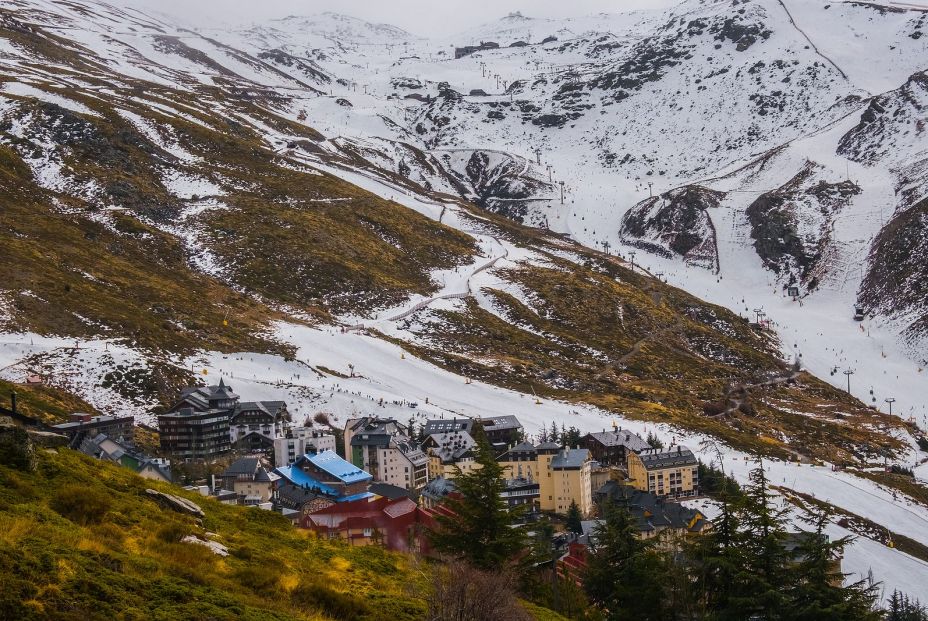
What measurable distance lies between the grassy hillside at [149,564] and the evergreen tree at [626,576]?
30.4 feet

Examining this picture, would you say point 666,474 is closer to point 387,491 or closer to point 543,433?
point 543,433

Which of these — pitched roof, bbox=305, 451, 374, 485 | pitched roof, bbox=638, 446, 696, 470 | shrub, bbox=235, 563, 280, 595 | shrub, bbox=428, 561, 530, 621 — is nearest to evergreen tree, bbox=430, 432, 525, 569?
shrub, bbox=428, 561, 530, 621

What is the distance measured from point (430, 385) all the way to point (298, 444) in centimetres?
2780

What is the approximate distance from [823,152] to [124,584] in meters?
214

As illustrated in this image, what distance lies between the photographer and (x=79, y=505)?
1728 cm

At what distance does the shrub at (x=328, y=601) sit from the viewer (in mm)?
16844

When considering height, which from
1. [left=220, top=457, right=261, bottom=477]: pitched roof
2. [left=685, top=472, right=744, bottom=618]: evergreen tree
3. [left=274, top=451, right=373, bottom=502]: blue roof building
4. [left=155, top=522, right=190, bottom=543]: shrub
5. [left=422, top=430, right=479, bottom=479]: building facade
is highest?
[left=155, top=522, right=190, bottom=543]: shrub

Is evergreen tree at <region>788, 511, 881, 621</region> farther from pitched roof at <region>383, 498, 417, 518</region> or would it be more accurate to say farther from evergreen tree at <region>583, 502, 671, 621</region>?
pitched roof at <region>383, 498, 417, 518</region>

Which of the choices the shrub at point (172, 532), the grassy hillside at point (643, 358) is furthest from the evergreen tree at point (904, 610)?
the grassy hillside at point (643, 358)

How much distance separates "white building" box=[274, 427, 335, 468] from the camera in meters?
67.7

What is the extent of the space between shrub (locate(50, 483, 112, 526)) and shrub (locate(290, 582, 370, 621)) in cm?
A: 469

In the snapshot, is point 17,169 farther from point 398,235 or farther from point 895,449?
point 895,449

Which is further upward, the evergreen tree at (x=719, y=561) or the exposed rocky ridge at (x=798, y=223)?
the exposed rocky ridge at (x=798, y=223)

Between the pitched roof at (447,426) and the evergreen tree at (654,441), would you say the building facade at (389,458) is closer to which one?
the pitched roof at (447,426)
